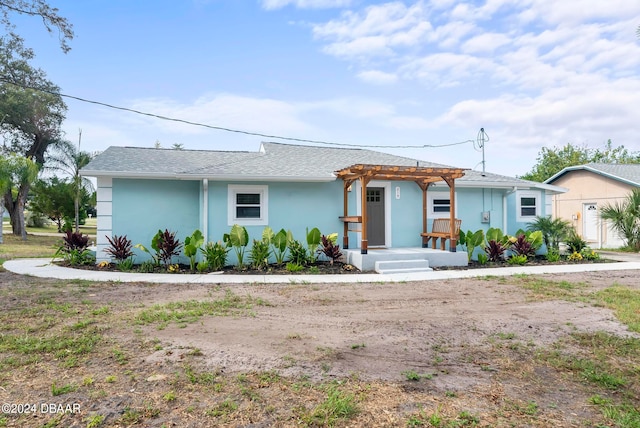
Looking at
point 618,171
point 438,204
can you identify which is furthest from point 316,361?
point 618,171

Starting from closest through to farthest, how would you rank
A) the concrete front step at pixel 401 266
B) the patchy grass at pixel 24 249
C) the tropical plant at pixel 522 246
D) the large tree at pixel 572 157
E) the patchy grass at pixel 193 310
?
the patchy grass at pixel 193 310
the concrete front step at pixel 401 266
the tropical plant at pixel 522 246
the patchy grass at pixel 24 249
the large tree at pixel 572 157

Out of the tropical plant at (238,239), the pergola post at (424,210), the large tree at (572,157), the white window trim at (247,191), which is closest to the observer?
the tropical plant at (238,239)

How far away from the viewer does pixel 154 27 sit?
12.9 meters

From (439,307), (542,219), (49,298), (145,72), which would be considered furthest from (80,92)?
(542,219)

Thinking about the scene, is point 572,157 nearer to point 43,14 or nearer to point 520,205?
point 520,205

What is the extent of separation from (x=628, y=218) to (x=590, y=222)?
378cm

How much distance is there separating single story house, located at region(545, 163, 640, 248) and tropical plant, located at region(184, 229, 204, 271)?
17.5 m

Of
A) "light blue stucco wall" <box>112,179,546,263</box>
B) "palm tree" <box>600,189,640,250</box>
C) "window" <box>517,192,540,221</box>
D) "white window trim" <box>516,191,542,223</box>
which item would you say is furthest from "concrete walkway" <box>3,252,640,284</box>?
"palm tree" <box>600,189,640,250</box>

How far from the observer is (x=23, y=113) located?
24.1m

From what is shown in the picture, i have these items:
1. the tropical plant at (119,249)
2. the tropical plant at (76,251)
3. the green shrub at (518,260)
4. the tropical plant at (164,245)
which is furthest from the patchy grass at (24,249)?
the green shrub at (518,260)

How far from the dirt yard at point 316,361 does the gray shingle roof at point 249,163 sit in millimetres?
4549

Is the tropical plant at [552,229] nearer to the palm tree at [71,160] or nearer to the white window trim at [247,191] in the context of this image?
the white window trim at [247,191]

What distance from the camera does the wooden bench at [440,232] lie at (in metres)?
11.9

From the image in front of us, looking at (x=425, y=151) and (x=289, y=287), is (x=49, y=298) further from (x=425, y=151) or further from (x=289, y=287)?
→ (x=425, y=151)
